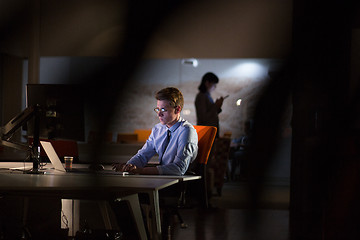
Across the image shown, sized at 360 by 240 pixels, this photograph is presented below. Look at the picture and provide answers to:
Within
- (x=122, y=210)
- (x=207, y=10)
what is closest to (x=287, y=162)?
(x=207, y=10)

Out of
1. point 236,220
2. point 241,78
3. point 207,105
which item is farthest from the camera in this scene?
point 241,78

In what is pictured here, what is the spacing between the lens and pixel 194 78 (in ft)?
34.4

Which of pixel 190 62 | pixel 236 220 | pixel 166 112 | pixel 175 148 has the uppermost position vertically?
pixel 190 62

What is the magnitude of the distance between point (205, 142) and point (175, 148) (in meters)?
0.23

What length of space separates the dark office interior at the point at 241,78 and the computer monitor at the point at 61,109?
2.5 inches

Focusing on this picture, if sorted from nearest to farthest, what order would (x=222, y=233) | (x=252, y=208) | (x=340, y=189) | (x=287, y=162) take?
(x=340, y=189)
(x=222, y=233)
(x=252, y=208)
(x=287, y=162)

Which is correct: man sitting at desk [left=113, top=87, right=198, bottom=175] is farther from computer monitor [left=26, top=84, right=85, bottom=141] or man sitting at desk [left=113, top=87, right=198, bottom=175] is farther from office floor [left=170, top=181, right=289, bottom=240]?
office floor [left=170, top=181, right=289, bottom=240]

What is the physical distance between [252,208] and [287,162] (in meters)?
4.32

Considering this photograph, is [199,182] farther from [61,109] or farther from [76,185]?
[76,185]

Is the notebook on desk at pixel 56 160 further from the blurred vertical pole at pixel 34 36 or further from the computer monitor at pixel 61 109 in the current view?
the blurred vertical pole at pixel 34 36

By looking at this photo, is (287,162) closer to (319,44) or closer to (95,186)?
(319,44)

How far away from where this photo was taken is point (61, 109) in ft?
9.27

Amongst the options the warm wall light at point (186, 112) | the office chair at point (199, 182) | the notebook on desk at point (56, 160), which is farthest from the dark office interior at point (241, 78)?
the office chair at point (199, 182)

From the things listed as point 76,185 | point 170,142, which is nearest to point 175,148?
point 170,142
